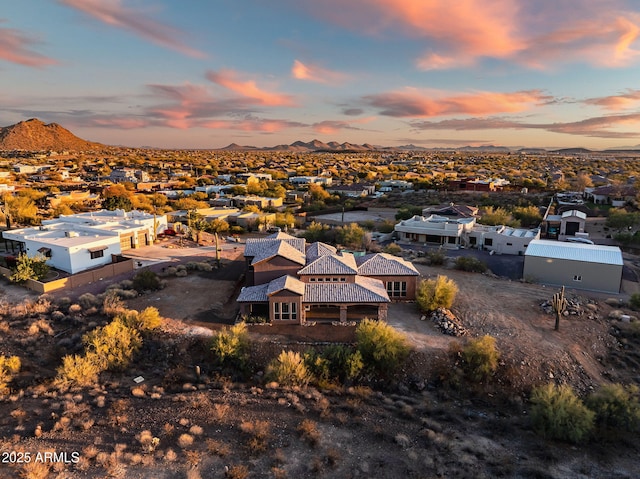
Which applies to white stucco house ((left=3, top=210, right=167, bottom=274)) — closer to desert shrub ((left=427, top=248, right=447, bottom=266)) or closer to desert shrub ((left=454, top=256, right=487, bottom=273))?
desert shrub ((left=427, top=248, right=447, bottom=266))

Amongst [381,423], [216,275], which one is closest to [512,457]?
[381,423]

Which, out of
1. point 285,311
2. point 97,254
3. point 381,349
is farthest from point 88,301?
point 381,349

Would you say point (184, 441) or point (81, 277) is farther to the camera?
point (81, 277)

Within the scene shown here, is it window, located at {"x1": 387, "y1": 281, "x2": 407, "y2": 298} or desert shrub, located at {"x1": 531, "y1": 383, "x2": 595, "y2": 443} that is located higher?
window, located at {"x1": 387, "y1": 281, "x2": 407, "y2": 298}

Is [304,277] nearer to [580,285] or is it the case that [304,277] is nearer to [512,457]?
[512,457]

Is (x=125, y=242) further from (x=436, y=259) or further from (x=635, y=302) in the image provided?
(x=635, y=302)

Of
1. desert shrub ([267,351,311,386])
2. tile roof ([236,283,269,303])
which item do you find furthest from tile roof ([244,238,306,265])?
desert shrub ([267,351,311,386])

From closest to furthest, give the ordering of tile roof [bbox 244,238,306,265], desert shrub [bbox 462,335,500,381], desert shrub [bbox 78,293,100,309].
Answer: desert shrub [bbox 462,335,500,381] < desert shrub [bbox 78,293,100,309] < tile roof [bbox 244,238,306,265]
